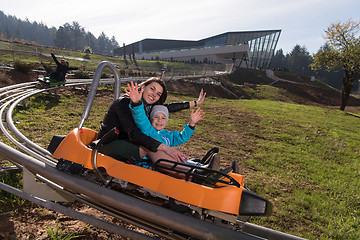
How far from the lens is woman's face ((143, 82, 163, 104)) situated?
2904 mm

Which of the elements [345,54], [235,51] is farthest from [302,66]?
[345,54]

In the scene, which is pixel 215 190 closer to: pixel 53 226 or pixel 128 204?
pixel 128 204

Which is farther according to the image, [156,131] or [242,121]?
[242,121]

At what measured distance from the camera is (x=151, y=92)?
114 inches

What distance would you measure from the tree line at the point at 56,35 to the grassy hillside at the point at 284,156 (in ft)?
389

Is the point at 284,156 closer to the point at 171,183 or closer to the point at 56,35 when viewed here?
the point at 171,183

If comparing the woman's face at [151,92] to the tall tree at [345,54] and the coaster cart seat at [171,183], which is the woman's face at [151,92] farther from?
the tall tree at [345,54]

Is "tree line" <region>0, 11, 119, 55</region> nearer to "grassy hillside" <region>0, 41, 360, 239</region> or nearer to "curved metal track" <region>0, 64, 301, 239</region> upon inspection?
"grassy hillside" <region>0, 41, 360, 239</region>

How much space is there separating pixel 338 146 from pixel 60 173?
966 cm

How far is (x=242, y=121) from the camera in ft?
37.3

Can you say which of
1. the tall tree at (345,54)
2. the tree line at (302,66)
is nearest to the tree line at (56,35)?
the tree line at (302,66)

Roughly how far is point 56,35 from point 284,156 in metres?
137

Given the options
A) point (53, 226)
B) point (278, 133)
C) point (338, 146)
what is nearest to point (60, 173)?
point (53, 226)

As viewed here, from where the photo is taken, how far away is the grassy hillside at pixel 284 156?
3.82 metres
